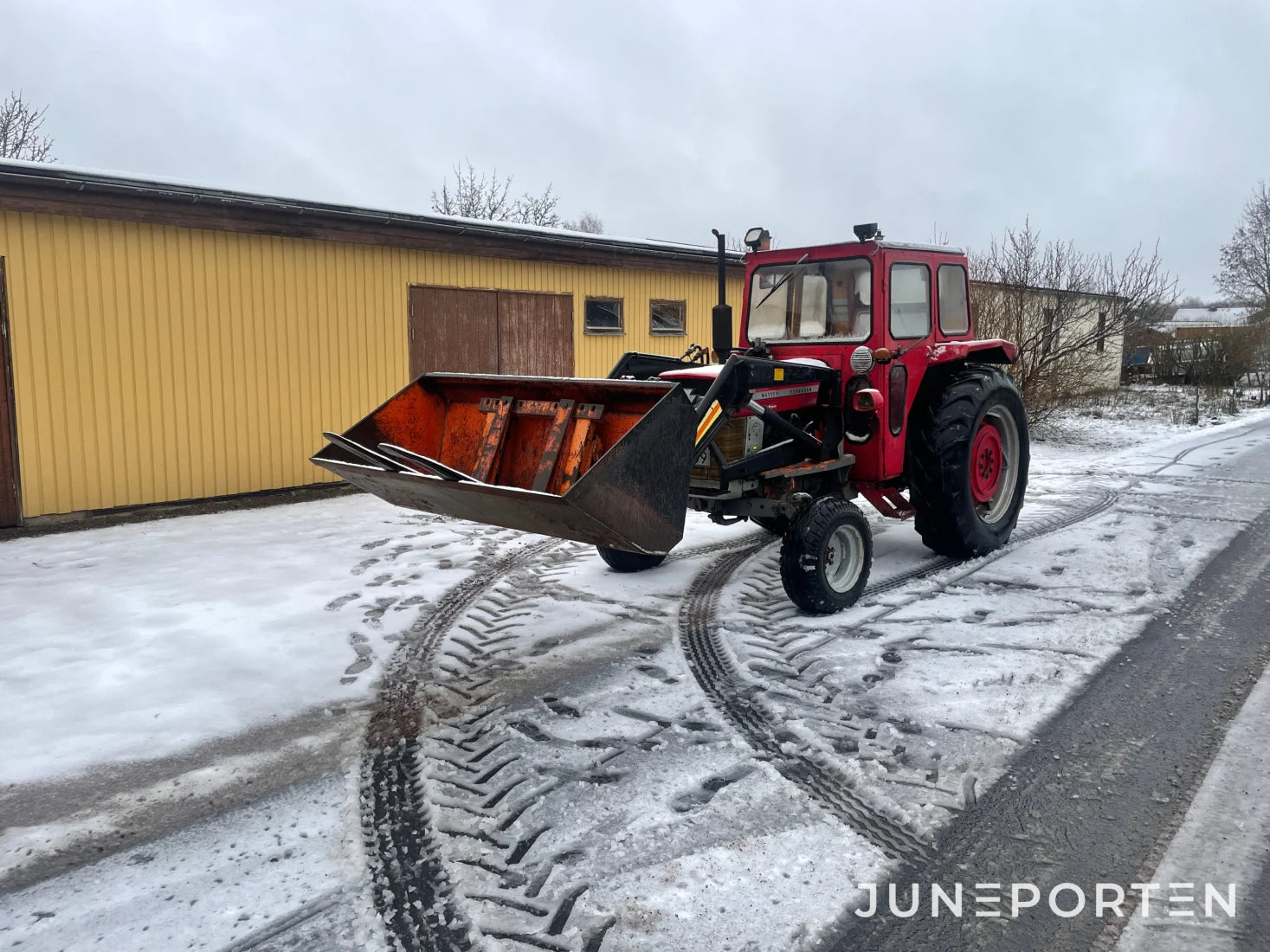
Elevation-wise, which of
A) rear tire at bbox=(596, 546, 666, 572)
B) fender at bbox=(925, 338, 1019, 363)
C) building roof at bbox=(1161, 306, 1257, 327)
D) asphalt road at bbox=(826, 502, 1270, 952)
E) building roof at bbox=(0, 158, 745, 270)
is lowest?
A: asphalt road at bbox=(826, 502, 1270, 952)

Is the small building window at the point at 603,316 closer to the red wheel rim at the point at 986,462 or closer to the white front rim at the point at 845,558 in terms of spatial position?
the red wheel rim at the point at 986,462

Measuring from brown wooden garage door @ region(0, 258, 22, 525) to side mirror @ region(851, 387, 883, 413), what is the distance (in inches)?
260

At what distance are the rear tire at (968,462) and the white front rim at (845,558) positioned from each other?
93cm

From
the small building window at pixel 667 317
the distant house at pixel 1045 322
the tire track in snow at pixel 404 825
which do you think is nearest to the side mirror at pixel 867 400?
the tire track in snow at pixel 404 825

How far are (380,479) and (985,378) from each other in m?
4.00

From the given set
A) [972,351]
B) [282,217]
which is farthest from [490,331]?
[972,351]

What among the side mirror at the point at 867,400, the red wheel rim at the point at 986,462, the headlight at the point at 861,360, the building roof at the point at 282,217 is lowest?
the red wheel rim at the point at 986,462

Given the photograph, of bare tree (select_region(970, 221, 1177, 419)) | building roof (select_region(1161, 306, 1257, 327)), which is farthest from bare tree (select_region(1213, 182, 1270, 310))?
bare tree (select_region(970, 221, 1177, 419))

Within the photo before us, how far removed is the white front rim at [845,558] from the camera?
209 inches

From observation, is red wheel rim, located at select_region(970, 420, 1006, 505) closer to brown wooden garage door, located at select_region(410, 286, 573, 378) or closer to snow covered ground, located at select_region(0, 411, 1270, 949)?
snow covered ground, located at select_region(0, 411, 1270, 949)

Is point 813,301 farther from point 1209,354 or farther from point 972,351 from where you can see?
→ point 1209,354

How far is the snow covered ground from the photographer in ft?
8.68

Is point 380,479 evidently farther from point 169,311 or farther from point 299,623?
point 169,311

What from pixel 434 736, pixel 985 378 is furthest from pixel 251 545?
pixel 985 378
